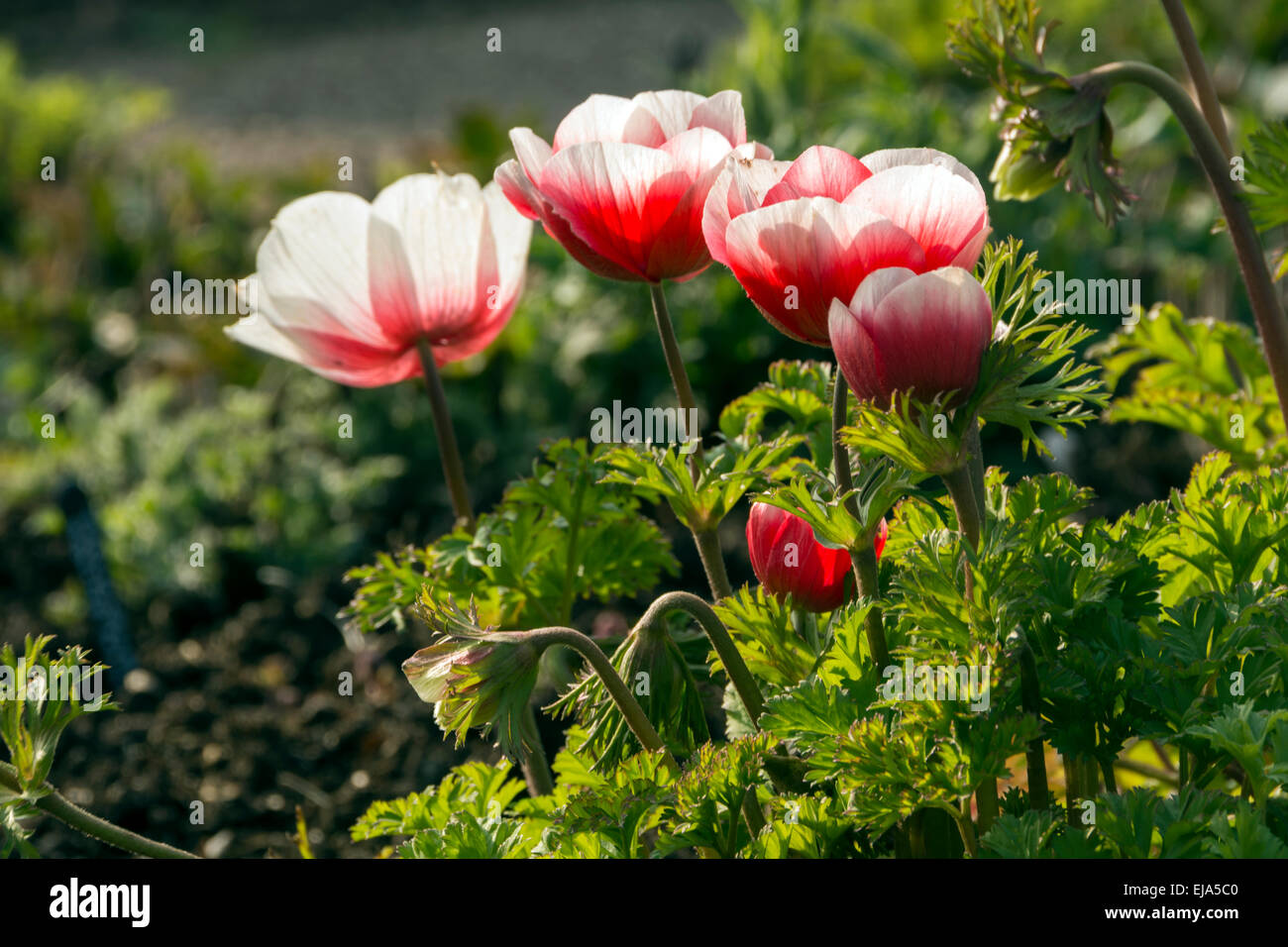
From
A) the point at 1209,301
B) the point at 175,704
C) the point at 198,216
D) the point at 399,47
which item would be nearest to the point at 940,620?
the point at 175,704

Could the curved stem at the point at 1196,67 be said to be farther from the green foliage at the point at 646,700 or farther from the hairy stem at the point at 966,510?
the green foliage at the point at 646,700

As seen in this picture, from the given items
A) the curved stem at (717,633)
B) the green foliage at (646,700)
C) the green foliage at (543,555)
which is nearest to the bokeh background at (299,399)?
the green foliage at (543,555)

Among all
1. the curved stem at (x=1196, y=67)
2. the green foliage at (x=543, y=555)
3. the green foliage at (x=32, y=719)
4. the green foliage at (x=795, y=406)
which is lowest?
the green foliage at (x=32, y=719)

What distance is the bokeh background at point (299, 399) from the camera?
2404mm

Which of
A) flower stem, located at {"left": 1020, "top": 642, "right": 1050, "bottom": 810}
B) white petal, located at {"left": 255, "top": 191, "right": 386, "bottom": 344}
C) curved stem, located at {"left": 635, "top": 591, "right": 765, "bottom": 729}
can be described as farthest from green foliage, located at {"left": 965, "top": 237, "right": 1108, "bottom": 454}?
white petal, located at {"left": 255, "top": 191, "right": 386, "bottom": 344}

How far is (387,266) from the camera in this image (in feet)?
4.96

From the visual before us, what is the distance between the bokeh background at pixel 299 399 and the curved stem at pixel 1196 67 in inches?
37.9

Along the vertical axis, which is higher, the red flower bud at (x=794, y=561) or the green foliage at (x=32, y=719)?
the red flower bud at (x=794, y=561)

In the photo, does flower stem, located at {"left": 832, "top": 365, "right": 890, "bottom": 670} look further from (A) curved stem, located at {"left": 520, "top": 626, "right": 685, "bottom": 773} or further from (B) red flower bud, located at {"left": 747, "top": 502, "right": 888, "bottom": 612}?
(A) curved stem, located at {"left": 520, "top": 626, "right": 685, "bottom": 773}

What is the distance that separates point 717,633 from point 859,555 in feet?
0.48

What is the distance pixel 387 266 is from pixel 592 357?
74.3 inches

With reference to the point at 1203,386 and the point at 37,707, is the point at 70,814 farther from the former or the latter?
the point at 1203,386

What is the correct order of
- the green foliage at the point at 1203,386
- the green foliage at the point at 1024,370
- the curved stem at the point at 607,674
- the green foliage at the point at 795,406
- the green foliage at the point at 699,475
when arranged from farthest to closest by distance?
1. the green foliage at the point at 1203,386
2. the green foliage at the point at 795,406
3. the green foliage at the point at 699,475
4. the curved stem at the point at 607,674
5. the green foliage at the point at 1024,370
